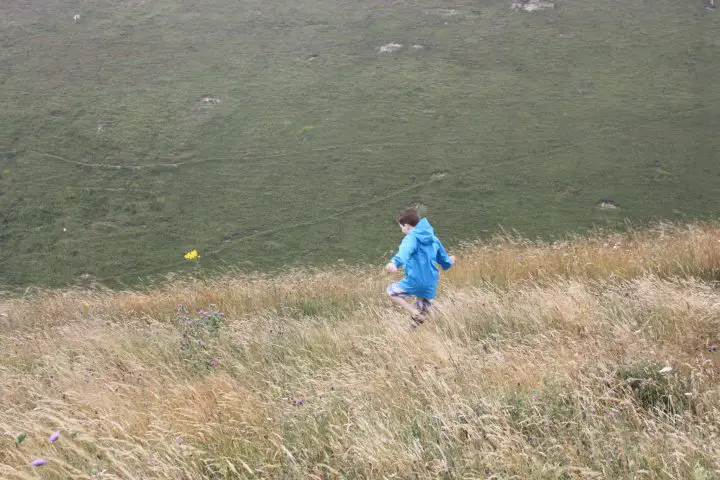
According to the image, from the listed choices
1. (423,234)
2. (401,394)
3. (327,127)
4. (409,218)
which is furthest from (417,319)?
(327,127)

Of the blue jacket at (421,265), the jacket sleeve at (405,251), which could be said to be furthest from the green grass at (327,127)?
the jacket sleeve at (405,251)

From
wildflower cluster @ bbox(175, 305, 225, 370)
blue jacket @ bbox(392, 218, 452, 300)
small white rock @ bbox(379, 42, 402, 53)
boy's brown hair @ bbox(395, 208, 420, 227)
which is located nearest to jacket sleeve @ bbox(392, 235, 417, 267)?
blue jacket @ bbox(392, 218, 452, 300)

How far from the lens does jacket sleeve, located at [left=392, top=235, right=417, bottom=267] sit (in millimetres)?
6301

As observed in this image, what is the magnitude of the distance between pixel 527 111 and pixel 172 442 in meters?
41.6

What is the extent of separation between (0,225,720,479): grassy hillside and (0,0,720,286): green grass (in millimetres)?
23592

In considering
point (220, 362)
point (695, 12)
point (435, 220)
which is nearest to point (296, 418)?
point (220, 362)

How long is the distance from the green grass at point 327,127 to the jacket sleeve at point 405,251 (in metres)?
23.2

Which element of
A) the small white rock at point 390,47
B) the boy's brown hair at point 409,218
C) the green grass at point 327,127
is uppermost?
the boy's brown hair at point 409,218

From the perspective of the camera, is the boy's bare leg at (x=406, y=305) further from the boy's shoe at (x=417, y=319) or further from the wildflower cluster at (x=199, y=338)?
the wildflower cluster at (x=199, y=338)

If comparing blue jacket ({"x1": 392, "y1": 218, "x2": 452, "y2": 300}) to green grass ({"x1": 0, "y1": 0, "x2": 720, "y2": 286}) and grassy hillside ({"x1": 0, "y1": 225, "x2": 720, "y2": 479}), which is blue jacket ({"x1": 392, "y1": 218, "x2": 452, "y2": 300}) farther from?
green grass ({"x1": 0, "y1": 0, "x2": 720, "y2": 286})

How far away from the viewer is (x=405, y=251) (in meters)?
6.42

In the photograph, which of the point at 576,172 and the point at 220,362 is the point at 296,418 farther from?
the point at 576,172

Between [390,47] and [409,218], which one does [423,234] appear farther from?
[390,47]

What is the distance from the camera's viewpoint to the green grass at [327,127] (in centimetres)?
3403
